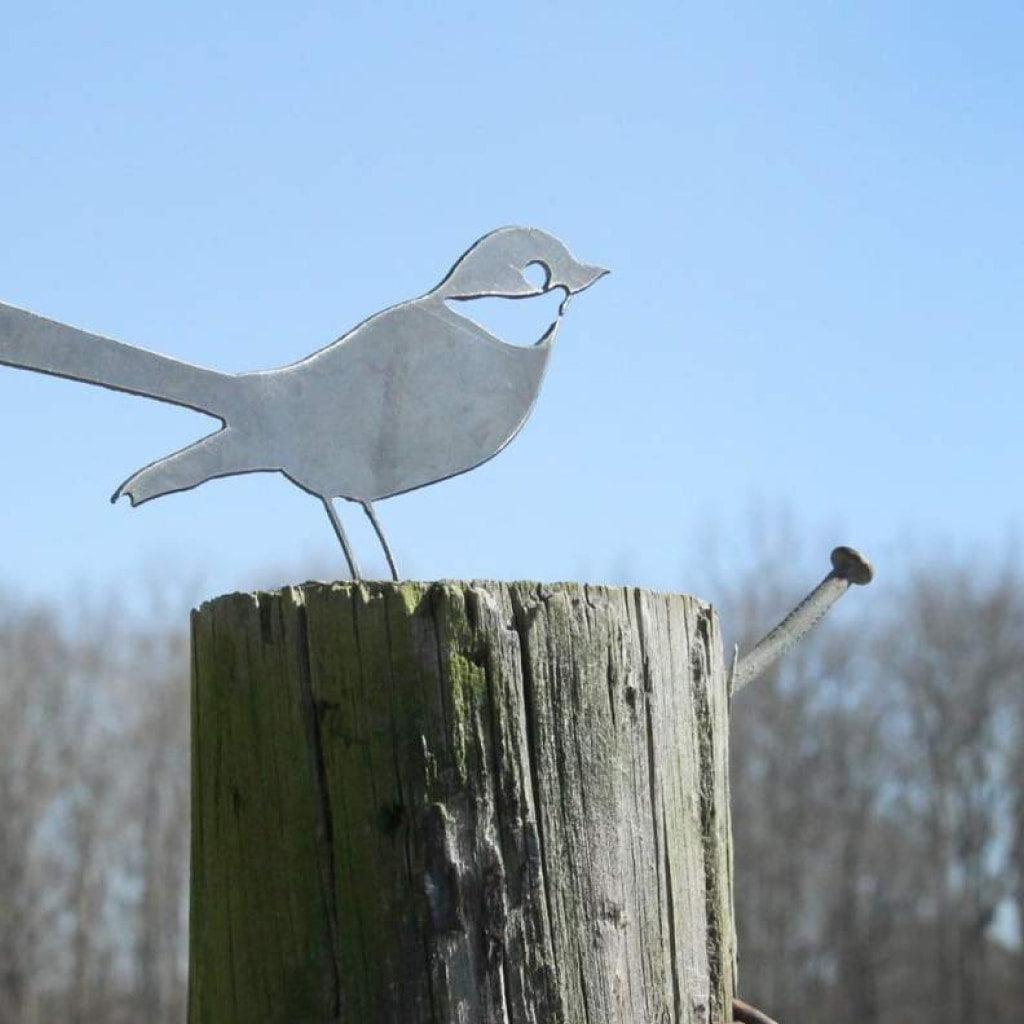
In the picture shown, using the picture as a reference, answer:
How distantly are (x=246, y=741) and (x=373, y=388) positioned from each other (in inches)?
28.2

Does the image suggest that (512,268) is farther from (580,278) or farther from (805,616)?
(805,616)

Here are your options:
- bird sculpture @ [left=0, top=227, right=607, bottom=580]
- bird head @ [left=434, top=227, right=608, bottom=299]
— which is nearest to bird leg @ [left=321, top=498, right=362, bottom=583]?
bird sculpture @ [left=0, top=227, right=607, bottom=580]

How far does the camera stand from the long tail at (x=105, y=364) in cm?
219

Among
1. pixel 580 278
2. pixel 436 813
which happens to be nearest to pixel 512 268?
pixel 580 278

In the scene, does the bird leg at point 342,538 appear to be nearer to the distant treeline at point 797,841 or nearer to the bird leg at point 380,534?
the bird leg at point 380,534

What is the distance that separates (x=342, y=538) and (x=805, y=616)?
0.73 metres

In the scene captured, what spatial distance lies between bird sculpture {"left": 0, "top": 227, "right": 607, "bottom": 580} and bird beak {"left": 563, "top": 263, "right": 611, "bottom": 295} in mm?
161

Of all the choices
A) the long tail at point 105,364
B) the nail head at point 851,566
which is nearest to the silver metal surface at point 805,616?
the nail head at point 851,566

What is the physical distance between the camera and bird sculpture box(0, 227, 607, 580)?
7.40ft

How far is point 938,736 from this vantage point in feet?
94.6

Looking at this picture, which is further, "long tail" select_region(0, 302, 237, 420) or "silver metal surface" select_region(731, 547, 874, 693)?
"silver metal surface" select_region(731, 547, 874, 693)

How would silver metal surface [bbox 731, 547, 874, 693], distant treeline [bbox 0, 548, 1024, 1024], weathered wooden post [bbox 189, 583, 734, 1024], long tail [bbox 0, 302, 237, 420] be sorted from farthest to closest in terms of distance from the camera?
distant treeline [bbox 0, 548, 1024, 1024], silver metal surface [bbox 731, 547, 874, 693], long tail [bbox 0, 302, 237, 420], weathered wooden post [bbox 189, 583, 734, 1024]

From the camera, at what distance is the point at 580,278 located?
8.71 ft

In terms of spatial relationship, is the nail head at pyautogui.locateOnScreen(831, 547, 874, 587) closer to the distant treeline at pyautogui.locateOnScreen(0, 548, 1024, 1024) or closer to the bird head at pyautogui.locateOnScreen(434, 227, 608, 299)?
the bird head at pyautogui.locateOnScreen(434, 227, 608, 299)
